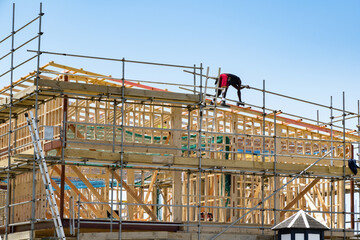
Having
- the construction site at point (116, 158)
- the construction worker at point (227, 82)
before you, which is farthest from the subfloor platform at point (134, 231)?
the construction worker at point (227, 82)

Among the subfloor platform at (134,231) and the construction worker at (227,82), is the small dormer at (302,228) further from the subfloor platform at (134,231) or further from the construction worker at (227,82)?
the construction worker at (227,82)

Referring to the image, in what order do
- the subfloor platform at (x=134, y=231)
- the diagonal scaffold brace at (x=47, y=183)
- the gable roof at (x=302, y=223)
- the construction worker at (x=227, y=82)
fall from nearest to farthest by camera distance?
the diagonal scaffold brace at (x=47, y=183) → the gable roof at (x=302, y=223) → the subfloor platform at (x=134, y=231) → the construction worker at (x=227, y=82)

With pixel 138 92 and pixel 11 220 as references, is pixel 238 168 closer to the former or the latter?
pixel 138 92

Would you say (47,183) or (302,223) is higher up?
(47,183)

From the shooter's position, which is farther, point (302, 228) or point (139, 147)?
point (139, 147)

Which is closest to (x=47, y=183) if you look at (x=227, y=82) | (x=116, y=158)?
(x=116, y=158)

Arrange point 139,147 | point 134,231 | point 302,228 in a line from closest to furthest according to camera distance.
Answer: point 302,228
point 134,231
point 139,147

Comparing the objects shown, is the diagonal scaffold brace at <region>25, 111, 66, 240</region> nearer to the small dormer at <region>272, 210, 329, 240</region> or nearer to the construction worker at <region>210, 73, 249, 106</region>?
the small dormer at <region>272, 210, 329, 240</region>

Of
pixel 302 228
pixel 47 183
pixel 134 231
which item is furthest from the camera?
pixel 134 231

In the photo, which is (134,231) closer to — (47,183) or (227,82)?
(47,183)

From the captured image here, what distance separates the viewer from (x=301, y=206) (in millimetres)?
34500

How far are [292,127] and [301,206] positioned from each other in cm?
408

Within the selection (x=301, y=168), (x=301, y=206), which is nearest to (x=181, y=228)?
(x=301, y=168)

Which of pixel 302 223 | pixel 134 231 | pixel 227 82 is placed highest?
pixel 227 82
